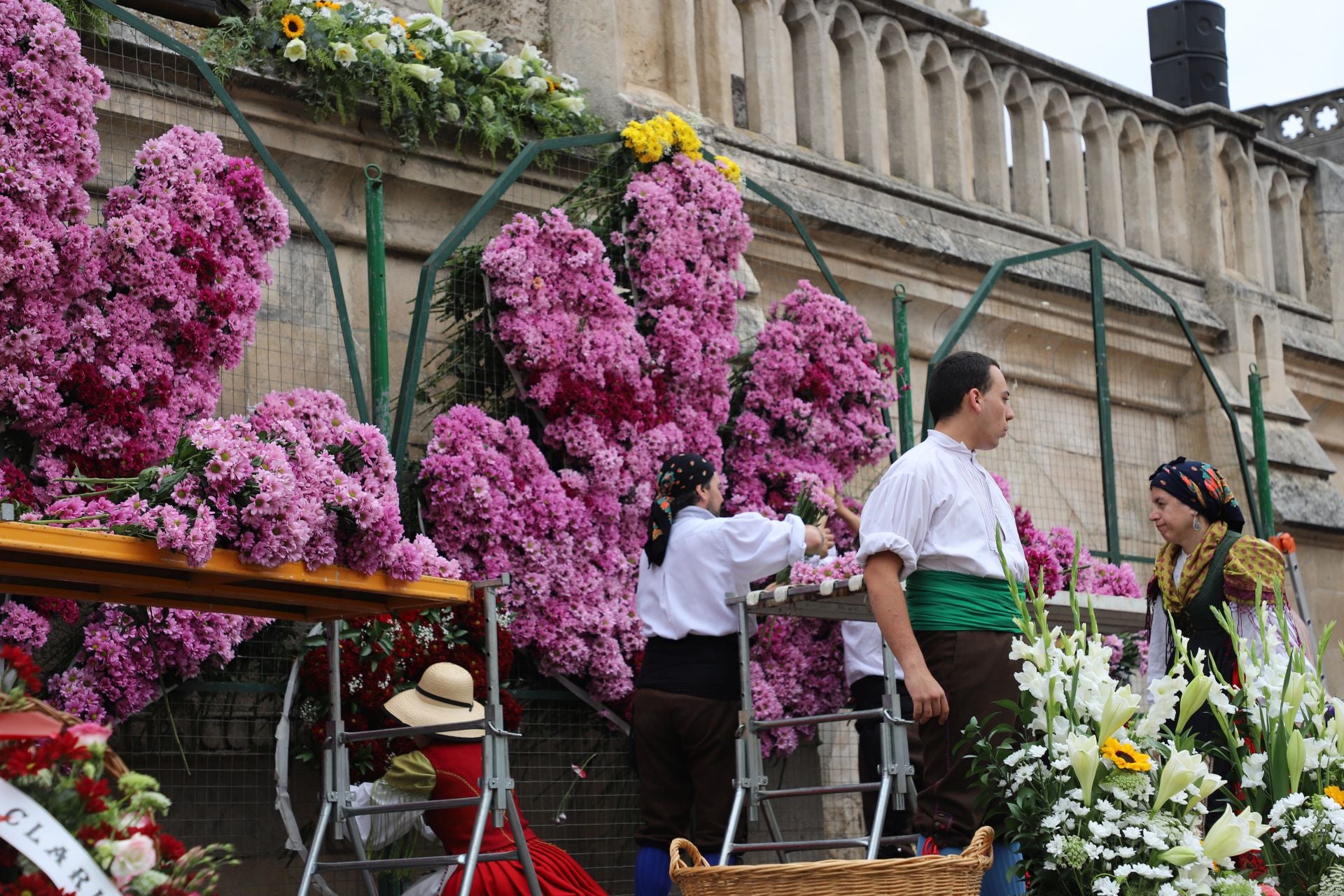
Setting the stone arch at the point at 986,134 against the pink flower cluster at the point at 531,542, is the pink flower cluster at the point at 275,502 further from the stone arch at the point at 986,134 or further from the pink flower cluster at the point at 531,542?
the stone arch at the point at 986,134

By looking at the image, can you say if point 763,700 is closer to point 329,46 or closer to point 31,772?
point 329,46

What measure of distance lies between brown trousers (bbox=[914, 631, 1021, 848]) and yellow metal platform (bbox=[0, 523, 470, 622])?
1365 millimetres

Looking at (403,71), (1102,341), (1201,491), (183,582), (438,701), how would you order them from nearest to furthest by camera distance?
1. (183,582)
2. (438,701)
3. (1201,491)
4. (403,71)
5. (1102,341)

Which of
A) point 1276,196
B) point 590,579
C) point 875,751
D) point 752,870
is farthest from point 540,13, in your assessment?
point 1276,196

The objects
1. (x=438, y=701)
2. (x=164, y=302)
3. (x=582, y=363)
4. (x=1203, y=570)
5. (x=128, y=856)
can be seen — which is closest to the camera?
(x=128, y=856)

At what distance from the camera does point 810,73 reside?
9.13m

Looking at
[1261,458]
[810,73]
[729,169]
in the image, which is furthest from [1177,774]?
[1261,458]

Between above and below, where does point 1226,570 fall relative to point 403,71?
below

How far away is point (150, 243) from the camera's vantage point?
5.70 metres

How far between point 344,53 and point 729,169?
1.83 meters

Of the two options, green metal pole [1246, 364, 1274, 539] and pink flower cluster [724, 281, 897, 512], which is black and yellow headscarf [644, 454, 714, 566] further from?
green metal pole [1246, 364, 1274, 539]

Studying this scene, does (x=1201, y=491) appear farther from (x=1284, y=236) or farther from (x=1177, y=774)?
(x=1284, y=236)

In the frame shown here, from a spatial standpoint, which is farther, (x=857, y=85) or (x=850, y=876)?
(x=857, y=85)

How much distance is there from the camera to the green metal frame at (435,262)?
645cm
